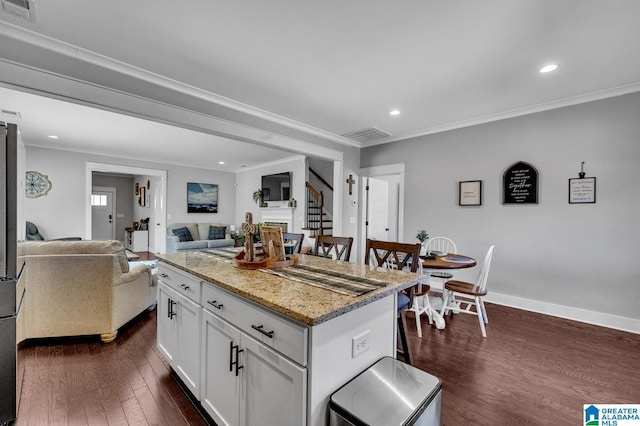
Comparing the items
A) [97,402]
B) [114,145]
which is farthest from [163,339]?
[114,145]

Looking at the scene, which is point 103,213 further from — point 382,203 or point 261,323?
point 261,323

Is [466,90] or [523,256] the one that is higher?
[466,90]

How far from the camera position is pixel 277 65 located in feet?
8.54

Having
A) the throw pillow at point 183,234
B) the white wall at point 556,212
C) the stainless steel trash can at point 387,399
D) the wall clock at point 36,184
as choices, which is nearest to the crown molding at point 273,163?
the throw pillow at point 183,234

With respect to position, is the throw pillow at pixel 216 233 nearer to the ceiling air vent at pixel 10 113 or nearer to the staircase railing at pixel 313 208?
the staircase railing at pixel 313 208

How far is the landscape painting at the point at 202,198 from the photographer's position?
7827 mm

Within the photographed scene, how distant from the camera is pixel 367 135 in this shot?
4762mm

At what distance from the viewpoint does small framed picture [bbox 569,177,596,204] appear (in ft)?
10.4

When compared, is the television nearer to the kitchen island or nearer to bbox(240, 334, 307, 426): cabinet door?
the kitchen island

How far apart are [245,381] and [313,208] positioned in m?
5.49

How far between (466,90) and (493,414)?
3.01 metres

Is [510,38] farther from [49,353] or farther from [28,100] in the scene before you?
[28,100]

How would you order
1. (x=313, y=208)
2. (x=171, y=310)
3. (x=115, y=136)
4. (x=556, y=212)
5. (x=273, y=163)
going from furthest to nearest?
(x=273, y=163) < (x=313, y=208) < (x=115, y=136) < (x=556, y=212) < (x=171, y=310)

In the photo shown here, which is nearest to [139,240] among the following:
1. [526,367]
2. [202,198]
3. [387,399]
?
[202,198]
